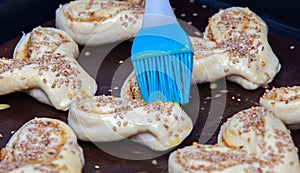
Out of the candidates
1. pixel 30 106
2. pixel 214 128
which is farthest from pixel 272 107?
pixel 30 106

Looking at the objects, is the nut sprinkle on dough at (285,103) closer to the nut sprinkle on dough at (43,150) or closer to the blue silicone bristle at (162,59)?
the blue silicone bristle at (162,59)

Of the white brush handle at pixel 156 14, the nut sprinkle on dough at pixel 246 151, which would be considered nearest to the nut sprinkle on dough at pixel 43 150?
the nut sprinkle on dough at pixel 246 151

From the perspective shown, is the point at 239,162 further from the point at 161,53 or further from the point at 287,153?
the point at 161,53

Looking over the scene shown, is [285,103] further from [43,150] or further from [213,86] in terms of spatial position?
[43,150]

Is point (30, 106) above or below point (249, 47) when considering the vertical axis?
below

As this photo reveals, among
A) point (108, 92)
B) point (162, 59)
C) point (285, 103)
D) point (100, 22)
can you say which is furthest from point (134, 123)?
point (100, 22)

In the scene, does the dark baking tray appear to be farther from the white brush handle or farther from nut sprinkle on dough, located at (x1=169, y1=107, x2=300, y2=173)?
the white brush handle

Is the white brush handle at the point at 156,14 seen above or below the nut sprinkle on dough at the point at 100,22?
above
